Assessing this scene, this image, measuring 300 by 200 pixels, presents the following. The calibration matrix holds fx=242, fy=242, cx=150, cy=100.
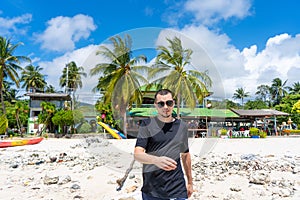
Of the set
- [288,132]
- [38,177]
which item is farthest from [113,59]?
[288,132]

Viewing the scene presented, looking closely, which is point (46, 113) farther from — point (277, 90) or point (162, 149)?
point (277, 90)

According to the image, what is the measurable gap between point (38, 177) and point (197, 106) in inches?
213

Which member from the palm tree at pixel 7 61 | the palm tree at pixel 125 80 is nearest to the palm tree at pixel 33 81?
the palm tree at pixel 7 61

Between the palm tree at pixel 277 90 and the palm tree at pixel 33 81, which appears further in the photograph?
the palm tree at pixel 277 90

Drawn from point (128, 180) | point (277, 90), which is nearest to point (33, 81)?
point (128, 180)

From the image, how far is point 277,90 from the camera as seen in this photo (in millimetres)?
56031

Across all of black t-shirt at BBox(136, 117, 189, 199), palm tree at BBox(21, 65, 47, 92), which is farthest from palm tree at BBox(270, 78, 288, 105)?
black t-shirt at BBox(136, 117, 189, 199)

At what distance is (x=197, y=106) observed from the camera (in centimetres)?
300

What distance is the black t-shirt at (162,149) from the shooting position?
1.87 meters

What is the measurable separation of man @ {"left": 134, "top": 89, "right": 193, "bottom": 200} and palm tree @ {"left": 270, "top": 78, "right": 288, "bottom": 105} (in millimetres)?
59900

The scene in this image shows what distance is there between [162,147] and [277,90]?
61695 mm

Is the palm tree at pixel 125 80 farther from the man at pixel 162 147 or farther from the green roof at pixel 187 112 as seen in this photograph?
the man at pixel 162 147

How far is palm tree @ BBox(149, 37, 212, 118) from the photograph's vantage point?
8.86 feet

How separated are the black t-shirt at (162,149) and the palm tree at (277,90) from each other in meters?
59.9
